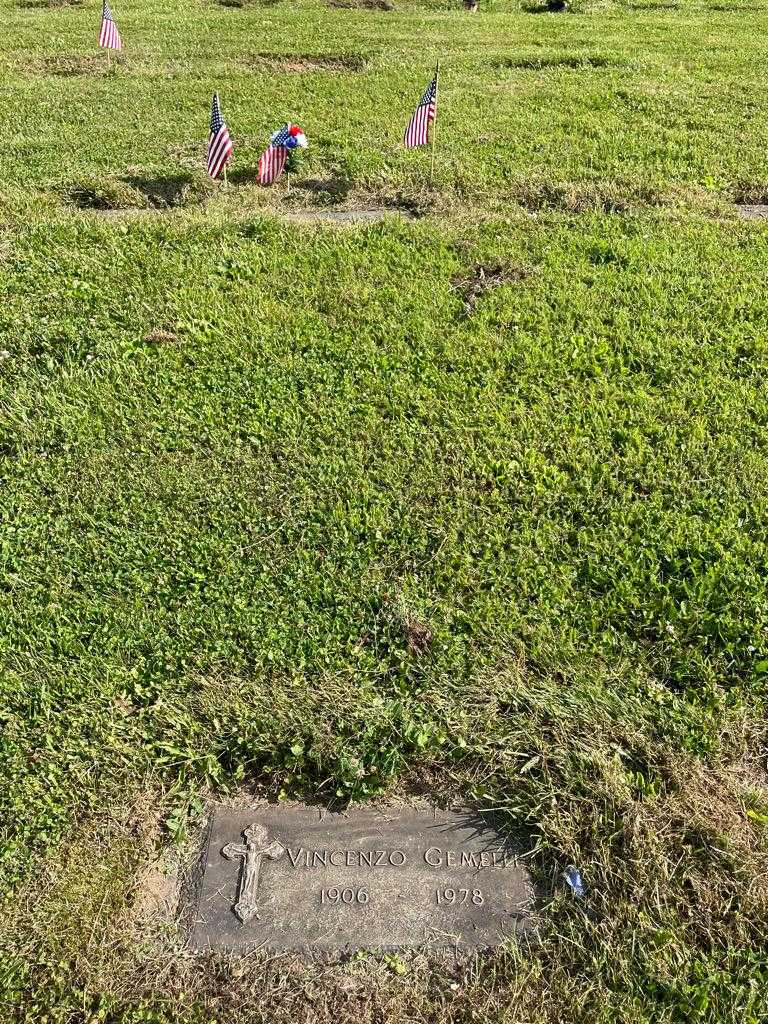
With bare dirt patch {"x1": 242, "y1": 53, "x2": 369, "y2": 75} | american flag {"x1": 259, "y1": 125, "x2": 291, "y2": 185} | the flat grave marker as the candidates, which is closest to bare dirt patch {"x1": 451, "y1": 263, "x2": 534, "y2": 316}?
american flag {"x1": 259, "y1": 125, "x2": 291, "y2": 185}

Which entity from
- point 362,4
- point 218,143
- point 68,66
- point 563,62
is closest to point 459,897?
point 218,143

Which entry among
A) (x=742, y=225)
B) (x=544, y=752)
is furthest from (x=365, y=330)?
(x=742, y=225)

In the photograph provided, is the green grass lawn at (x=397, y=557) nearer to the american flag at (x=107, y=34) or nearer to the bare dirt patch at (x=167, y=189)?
the bare dirt patch at (x=167, y=189)

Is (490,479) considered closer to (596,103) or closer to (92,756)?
(92,756)

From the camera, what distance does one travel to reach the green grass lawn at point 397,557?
8.32 ft

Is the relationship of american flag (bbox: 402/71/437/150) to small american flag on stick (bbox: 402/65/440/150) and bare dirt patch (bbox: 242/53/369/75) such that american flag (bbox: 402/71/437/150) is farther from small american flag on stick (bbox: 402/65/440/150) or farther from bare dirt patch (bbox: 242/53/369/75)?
bare dirt patch (bbox: 242/53/369/75)

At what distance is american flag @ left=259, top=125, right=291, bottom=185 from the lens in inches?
281

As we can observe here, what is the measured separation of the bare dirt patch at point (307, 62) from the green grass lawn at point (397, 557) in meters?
4.70

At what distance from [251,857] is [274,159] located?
257 inches

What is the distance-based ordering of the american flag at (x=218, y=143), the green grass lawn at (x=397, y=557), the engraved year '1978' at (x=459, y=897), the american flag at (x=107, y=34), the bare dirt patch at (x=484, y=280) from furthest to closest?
the american flag at (x=107, y=34)
the american flag at (x=218, y=143)
the bare dirt patch at (x=484, y=280)
the engraved year '1978' at (x=459, y=897)
the green grass lawn at (x=397, y=557)

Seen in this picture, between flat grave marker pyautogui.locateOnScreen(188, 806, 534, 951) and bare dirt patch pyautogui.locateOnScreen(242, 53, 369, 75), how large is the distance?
11.2m

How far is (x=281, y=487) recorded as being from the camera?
13.6 ft

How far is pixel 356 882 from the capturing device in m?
2.71

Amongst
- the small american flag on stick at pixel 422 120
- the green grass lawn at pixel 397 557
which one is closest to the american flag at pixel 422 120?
the small american flag on stick at pixel 422 120
